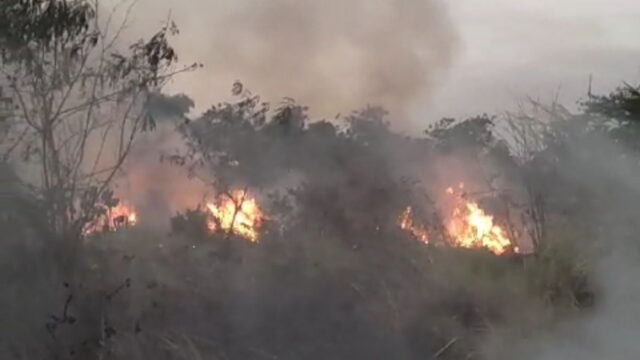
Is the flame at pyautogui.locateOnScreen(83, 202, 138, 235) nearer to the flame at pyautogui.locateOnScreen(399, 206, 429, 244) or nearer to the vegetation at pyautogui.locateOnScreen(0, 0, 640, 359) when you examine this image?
the vegetation at pyautogui.locateOnScreen(0, 0, 640, 359)

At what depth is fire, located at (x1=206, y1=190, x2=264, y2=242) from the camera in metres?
12.9

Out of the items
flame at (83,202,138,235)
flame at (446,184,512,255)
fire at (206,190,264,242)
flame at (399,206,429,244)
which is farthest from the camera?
flame at (446,184,512,255)

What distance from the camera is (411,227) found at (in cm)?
1417

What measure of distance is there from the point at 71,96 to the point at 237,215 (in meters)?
3.37

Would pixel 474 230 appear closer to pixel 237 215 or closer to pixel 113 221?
pixel 237 215

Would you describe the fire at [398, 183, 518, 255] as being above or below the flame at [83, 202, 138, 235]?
above

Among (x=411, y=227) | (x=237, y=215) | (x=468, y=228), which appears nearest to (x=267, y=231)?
(x=237, y=215)

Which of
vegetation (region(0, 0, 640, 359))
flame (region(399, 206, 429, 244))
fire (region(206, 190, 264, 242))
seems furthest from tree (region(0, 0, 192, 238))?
flame (region(399, 206, 429, 244))

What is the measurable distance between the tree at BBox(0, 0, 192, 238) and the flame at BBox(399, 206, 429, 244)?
161 inches

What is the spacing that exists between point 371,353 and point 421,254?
2.64 metres

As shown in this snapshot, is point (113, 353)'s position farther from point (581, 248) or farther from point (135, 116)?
point (581, 248)

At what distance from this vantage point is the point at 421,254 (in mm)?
13023

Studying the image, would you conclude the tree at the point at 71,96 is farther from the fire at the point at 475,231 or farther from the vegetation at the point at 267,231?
the fire at the point at 475,231

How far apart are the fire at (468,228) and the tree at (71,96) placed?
4.35 meters
